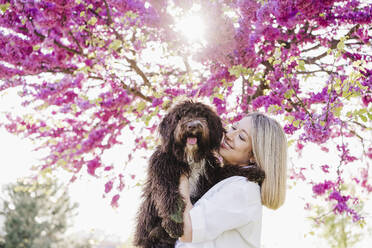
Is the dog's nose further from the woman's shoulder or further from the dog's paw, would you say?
the dog's paw

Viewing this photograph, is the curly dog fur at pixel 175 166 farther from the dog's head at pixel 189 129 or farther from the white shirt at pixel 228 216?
the white shirt at pixel 228 216

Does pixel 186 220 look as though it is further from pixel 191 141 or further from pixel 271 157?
pixel 271 157

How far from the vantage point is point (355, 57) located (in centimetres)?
377

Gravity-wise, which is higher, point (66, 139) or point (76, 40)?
point (76, 40)

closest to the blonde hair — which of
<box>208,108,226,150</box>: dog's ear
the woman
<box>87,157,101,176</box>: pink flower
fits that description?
the woman

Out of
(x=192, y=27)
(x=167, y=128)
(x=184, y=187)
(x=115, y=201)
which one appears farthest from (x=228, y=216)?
(x=115, y=201)

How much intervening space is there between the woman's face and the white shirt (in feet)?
0.95

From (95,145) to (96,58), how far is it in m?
1.53

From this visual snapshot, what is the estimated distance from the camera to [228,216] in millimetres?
2244

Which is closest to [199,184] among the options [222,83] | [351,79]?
[351,79]

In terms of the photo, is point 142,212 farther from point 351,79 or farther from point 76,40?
point 76,40

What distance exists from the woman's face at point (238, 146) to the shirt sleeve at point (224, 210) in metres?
0.30

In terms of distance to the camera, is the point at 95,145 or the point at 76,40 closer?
the point at 76,40

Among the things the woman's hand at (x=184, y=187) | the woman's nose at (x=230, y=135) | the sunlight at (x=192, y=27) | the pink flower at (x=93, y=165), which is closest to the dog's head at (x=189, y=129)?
the woman's hand at (x=184, y=187)
